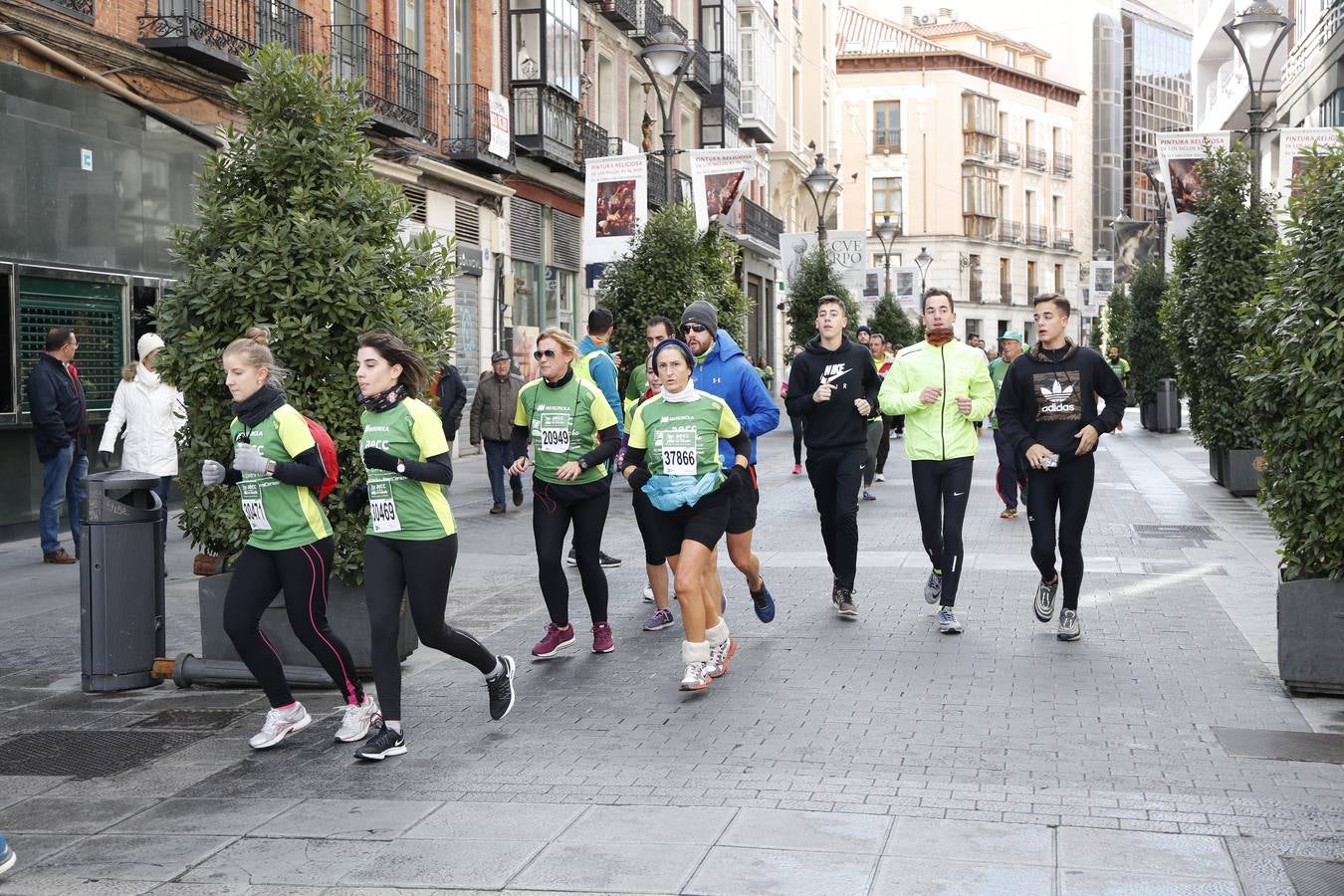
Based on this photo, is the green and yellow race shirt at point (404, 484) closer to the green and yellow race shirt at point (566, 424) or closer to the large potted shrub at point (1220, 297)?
the green and yellow race shirt at point (566, 424)

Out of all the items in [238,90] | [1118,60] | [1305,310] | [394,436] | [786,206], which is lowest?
[394,436]

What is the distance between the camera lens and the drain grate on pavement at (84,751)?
19.8 ft

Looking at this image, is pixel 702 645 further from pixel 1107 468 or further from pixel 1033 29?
pixel 1033 29

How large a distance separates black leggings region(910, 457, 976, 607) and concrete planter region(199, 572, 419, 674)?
3.10 meters

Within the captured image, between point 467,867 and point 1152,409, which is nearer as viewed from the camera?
point 467,867

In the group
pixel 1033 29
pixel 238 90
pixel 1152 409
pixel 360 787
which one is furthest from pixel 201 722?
pixel 1033 29

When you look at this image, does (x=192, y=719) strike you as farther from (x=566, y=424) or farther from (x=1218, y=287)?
(x=1218, y=287)

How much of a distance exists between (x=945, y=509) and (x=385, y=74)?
596 inches

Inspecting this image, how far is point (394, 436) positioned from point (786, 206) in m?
49.3

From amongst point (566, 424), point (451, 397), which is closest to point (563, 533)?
point (566, 424)

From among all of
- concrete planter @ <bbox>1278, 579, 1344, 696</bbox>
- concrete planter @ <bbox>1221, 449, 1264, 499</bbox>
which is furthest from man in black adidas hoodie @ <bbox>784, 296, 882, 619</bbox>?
concrete planter @ <bbox>1221, 449, 1264, 499</bbox>

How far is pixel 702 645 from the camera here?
283 inches

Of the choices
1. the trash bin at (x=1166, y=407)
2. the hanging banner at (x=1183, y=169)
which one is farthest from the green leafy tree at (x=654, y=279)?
the trash bin at (x=1166, y=407)

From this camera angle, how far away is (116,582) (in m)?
7.34
